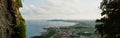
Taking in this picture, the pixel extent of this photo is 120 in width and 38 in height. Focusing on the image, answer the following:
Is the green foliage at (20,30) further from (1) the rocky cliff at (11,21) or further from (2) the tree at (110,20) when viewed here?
(2) the tree at (110,20)

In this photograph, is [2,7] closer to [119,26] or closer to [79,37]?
[119,26]

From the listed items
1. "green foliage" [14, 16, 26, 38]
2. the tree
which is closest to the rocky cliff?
"green foliage" [14, 16, 26, 38]

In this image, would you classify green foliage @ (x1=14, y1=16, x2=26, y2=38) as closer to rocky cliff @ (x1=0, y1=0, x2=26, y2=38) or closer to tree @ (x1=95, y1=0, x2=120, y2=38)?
rocky cliff @ (x1=0, y1=0, x2=26, y2=38)

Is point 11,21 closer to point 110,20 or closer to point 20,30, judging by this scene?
point 20,30

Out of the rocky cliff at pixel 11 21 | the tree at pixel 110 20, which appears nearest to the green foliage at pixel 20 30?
the rocky cliff at pixel 11 21

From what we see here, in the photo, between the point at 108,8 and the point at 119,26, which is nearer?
the point at 119,26

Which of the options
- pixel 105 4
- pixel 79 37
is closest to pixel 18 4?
pixel 105 4
